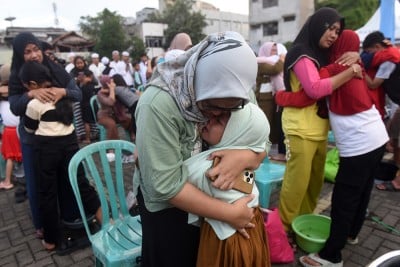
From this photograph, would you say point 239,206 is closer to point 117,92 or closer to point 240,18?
point 117,92

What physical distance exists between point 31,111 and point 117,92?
8.63 ft

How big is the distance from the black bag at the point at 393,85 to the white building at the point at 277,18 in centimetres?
→ 2771

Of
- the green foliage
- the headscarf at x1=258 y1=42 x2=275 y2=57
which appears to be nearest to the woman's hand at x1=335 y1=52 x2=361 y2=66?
the headscarf at x1=258 y1=42 x2=275 y2=57

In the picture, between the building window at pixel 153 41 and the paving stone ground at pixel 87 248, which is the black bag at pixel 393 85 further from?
the building window at pixel 153 41

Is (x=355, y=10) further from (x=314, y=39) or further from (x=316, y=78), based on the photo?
(x=316, y=78)

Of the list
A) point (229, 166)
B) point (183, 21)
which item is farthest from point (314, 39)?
point (183, 21)

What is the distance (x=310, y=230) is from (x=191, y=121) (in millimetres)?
2233

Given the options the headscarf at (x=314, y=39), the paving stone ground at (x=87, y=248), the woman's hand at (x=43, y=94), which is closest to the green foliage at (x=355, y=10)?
the paving stone ground at (x=87, y=248)

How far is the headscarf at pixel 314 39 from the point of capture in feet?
7.15

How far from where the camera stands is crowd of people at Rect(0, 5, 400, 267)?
3.47 feet

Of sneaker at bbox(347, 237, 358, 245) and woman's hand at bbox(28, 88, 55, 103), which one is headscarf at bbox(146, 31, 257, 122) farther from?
sneaker at bbox(347, 237, 358, 245)

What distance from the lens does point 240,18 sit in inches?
2099

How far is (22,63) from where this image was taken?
8.59 feet

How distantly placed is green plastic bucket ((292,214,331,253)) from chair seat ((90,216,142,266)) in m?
1.44
